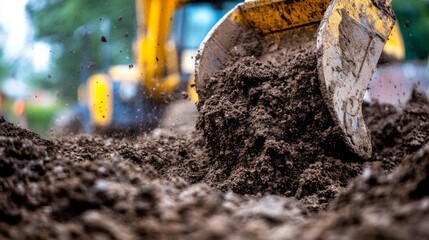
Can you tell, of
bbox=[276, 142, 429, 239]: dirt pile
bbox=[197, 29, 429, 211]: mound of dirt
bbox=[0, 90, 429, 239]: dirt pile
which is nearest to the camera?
bbox=[276, 142, 429, 239]: dirt pile

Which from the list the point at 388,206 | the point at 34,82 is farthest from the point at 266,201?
the point at 34,82

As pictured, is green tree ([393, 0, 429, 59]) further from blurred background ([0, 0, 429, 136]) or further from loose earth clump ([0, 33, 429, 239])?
loose earth clump ([0, 33, 429, 239])

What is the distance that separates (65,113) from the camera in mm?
10633

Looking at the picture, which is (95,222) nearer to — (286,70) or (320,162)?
(320,162)

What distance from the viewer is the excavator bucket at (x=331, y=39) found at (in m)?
3.53

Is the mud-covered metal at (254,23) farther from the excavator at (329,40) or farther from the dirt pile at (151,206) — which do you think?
the dirt pile at (151,206)

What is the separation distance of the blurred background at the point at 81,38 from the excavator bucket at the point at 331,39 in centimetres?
191

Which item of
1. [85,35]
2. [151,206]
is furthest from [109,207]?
[85,35]

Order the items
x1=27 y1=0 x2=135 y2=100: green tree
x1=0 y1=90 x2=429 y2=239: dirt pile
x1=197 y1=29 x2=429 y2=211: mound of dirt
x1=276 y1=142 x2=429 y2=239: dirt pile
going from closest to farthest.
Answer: x1=276 y1=142 x2=429 y2=239: dirt pile → x1=0 y1=90 x2=429 y2=239: dirt pile → x1=197 y1=29 x2=429 y2=211: mound of dirt → x1=27 y1=0 x2=135 y2=100: green tree

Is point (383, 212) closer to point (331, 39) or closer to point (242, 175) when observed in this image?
point (242, 175)

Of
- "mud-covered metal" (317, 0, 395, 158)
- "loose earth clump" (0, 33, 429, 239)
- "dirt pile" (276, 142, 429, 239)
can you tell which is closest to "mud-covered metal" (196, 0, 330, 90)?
"loose earth clump" (0, 33, 429, 239)

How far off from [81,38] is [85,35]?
0.42 feet

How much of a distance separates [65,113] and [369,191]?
9130 millimetres

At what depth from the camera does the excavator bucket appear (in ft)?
11.6
